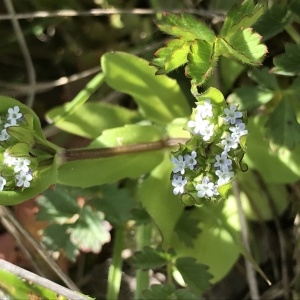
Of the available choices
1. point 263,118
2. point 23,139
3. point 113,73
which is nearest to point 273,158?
point 263,118

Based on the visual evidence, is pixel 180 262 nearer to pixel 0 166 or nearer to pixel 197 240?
pixel 197 240

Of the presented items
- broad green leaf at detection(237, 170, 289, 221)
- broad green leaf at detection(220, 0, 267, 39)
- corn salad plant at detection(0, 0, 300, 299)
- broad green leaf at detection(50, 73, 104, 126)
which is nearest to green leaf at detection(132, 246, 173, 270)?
corn salad plant at detection(0, 0, 300, 299)

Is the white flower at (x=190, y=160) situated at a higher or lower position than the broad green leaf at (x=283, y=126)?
higher

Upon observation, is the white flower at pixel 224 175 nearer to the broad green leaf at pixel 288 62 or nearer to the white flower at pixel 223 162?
the white flower at pixel 223 162

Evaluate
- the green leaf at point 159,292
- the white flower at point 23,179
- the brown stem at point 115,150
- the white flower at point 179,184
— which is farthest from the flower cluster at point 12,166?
the green leaf at point 159,292

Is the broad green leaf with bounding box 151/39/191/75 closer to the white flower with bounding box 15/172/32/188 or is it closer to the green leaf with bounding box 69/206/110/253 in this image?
the white flower with bounding box 15/172/32/188

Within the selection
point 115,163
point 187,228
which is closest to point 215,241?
point 187,228
